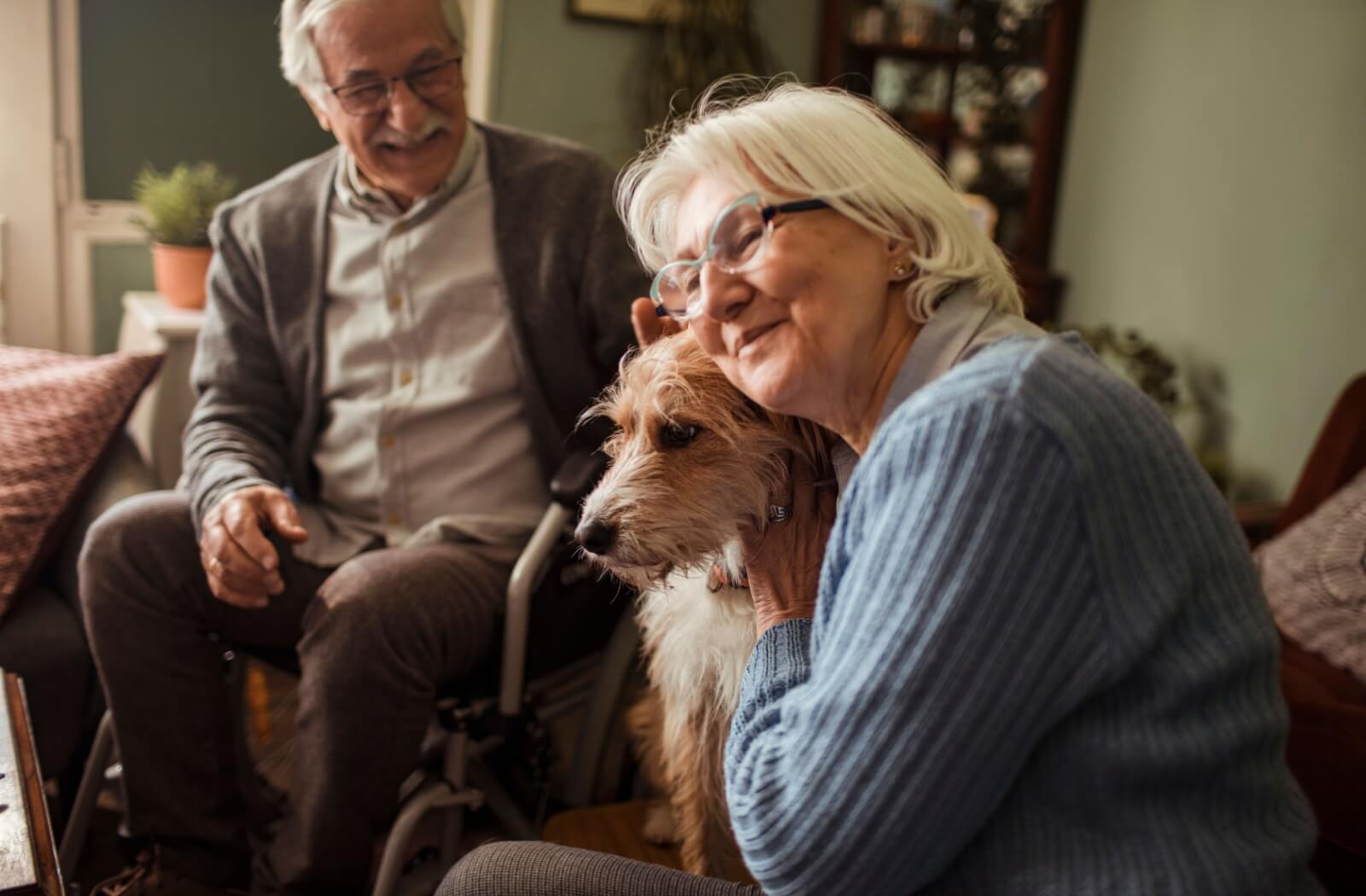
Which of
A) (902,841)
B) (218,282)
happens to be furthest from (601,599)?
(902,841)

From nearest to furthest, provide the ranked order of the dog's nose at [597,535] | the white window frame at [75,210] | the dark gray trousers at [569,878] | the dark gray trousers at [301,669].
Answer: the dark gray trousers at [569,878]
the dog's nose at [597,535]
the dark gray trousers at [301,669]
the white window frame at [75,210]

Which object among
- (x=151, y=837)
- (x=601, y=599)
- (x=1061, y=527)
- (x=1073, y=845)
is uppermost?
(x=1061, y=527)

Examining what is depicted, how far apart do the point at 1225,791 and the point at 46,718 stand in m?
1.73

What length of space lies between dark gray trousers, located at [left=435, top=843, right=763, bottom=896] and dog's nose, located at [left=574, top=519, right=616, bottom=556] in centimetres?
30

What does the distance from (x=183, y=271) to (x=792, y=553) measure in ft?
6.39

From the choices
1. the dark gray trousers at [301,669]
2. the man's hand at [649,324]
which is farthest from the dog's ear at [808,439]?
the dark gray trousers at [301,669]

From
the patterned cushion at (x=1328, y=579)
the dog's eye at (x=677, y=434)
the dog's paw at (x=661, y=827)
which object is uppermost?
the dog's eye at (x=677, y=434)

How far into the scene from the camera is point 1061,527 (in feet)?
2.32

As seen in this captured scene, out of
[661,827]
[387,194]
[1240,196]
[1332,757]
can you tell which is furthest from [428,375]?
[1240,196]

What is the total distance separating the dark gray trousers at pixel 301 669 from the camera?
1.52m

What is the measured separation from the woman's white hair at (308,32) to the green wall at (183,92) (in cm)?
129

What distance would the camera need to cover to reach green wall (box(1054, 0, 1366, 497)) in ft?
8.38

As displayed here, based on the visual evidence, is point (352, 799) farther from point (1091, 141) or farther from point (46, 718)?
point (1091, 141)

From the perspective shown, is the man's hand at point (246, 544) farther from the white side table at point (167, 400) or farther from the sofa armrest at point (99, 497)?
the white side table at point (167, 400)
